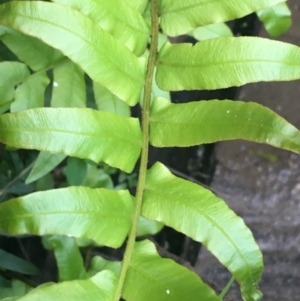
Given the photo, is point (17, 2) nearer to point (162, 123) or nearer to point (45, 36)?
point (45, 36)

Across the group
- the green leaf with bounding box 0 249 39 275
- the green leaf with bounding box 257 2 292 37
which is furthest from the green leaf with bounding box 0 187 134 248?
the green leaf with bounding box 257 2 292 37

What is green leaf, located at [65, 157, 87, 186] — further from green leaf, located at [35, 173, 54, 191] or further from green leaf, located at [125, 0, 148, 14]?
green leaf, located at [125, 0, 148, 14]

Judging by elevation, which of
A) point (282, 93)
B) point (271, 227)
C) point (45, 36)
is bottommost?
point (271, 227)

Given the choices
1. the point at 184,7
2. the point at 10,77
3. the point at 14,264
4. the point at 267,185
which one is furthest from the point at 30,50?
the point at 267,185

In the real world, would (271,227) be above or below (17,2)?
below

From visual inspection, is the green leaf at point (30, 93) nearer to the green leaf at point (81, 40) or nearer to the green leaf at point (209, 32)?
the green leaf at point (81, 40)

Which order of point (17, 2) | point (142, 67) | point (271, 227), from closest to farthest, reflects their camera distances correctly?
point (17, 2) < point (142, 67) < point (271, 227)

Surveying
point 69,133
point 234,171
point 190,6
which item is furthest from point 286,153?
point 69,133
